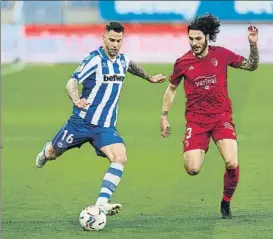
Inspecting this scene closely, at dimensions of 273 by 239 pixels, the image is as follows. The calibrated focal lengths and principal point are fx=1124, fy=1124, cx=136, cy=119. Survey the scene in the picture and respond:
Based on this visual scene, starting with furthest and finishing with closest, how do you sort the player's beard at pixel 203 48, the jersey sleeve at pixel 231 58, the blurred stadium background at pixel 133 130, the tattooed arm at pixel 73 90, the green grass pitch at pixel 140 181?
the jersey sleeve at pixel 231 58 → the player's beard at pixel 203 48 → the blurred stadium background at pixel 133 130 → the tattooed arm at pixel 73 90 → the green grass pitch at pixel 140 181

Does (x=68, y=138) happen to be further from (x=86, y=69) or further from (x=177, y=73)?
(x=177, y=73)

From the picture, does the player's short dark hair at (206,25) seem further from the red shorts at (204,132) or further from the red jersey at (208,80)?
the red shorts at (204,132)

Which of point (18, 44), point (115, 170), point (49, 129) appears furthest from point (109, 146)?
point (18, 44)

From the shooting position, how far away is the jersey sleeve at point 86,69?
10.9 m

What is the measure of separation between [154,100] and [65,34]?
501 inches

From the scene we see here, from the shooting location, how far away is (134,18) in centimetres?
4522

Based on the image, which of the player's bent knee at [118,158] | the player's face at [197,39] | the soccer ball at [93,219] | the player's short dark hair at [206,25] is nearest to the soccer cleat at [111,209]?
the soccer ball at [93,219]

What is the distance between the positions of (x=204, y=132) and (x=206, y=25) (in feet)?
3.52

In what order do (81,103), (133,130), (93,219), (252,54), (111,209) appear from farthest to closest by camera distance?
(133,130) → (252,54) → (81,103) → (111,209) → (93,219)

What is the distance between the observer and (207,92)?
11.2 metres

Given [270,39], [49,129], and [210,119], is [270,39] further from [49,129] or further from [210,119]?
[210,119]

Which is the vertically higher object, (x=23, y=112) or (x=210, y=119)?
(x=210, y=119)

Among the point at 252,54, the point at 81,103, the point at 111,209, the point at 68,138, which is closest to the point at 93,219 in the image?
the point at 111,209

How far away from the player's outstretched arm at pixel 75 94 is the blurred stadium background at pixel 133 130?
3.73 ft
